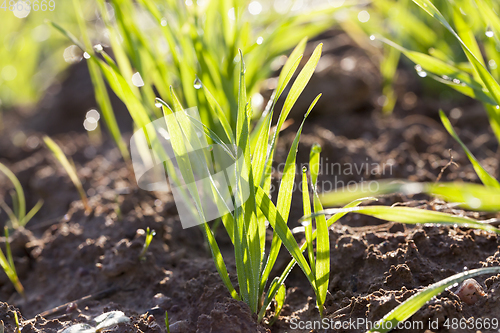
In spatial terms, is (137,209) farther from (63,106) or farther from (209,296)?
(63,106)

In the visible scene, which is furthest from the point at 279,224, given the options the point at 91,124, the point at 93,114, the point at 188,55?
the point at 93,114

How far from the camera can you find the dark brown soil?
0.90 metres

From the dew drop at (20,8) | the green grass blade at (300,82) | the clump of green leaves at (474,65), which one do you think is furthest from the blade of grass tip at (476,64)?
Result: the dew drop at (20,8)

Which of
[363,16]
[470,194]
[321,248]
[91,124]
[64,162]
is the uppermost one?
[363,16]

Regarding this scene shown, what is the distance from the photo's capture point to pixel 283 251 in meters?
1.18

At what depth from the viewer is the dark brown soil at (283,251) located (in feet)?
2.94

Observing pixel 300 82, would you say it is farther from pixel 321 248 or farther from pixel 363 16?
pixel 363 16

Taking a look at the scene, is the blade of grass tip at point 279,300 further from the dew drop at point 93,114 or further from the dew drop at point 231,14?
the dew drop at point 93,114

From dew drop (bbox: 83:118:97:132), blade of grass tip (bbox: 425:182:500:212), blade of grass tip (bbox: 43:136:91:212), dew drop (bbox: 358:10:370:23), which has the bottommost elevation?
blade of grass tip (bbox: 425:182:500:212)

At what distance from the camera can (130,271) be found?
3.67 ft

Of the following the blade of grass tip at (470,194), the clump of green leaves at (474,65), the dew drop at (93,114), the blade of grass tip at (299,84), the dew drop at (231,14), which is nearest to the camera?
the blade of grass tip at (470,194)

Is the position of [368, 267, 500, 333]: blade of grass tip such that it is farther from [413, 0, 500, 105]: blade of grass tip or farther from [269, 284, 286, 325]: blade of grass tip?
[413, 0, 500, 105]: blade of grass tip

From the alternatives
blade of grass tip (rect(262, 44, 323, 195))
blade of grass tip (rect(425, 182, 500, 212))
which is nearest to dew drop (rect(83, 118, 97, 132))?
blade of grass tip (rect(262, 44, 323, 195))

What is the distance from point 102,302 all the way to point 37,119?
6.56 feet
